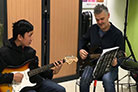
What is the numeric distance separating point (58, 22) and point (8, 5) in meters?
0.76

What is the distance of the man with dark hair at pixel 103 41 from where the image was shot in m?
2.13

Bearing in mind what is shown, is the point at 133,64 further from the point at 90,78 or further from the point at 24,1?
the point at 24,1

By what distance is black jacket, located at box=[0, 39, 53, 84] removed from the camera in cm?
177

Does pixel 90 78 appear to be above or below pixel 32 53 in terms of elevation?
below

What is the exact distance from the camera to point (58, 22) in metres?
3.00

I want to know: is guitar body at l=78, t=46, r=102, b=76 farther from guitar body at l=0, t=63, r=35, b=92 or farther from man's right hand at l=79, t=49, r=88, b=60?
guitar body at l=0, t=63, r=35, b=92

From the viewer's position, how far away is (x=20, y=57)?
188 centimetres

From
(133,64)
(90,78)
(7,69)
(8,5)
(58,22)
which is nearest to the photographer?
(7,69)

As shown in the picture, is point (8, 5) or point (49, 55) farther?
point (49, 55)

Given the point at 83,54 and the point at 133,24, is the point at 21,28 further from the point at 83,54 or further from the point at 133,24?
the point at 133,24

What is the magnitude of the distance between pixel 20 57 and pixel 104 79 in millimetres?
882

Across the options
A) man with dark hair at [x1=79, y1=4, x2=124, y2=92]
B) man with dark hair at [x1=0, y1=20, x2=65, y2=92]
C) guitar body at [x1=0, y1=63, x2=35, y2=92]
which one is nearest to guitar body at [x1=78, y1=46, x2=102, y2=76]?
man with dark hair at [x1=79, y1=4, x2=124, y2=92]

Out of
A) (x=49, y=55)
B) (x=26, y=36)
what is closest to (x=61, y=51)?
(x=49, y=55)

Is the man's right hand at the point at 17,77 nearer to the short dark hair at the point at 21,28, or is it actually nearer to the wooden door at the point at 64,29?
the short dark hair at the point at 21,28
